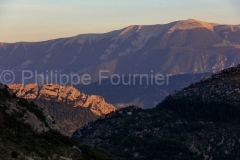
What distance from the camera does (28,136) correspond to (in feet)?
264

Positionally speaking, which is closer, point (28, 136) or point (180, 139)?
point (28, 136)

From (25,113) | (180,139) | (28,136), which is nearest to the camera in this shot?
(28,136)

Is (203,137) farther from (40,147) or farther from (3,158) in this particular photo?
(3,158)

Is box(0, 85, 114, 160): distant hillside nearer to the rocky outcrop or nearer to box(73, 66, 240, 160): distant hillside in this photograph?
the rocky outcrop

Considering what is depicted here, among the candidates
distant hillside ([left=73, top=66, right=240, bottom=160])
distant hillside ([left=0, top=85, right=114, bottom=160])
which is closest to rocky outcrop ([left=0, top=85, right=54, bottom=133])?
distant hillside ([left=0, top=85, right=114, bottom=160])

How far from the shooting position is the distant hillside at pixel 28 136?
237ft

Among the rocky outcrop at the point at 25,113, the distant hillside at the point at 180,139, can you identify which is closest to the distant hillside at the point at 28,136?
the rocky outcrop at the point at 25,113

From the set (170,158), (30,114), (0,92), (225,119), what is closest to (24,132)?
(30,114)

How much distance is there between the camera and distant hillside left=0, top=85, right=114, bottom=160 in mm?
72375

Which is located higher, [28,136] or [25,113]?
[25,113]

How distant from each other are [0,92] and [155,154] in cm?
7783

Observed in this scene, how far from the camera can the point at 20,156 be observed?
6938cm

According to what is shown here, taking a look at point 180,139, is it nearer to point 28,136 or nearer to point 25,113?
point 25,113

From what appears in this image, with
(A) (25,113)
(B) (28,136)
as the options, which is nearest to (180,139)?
(A) (25,113)
